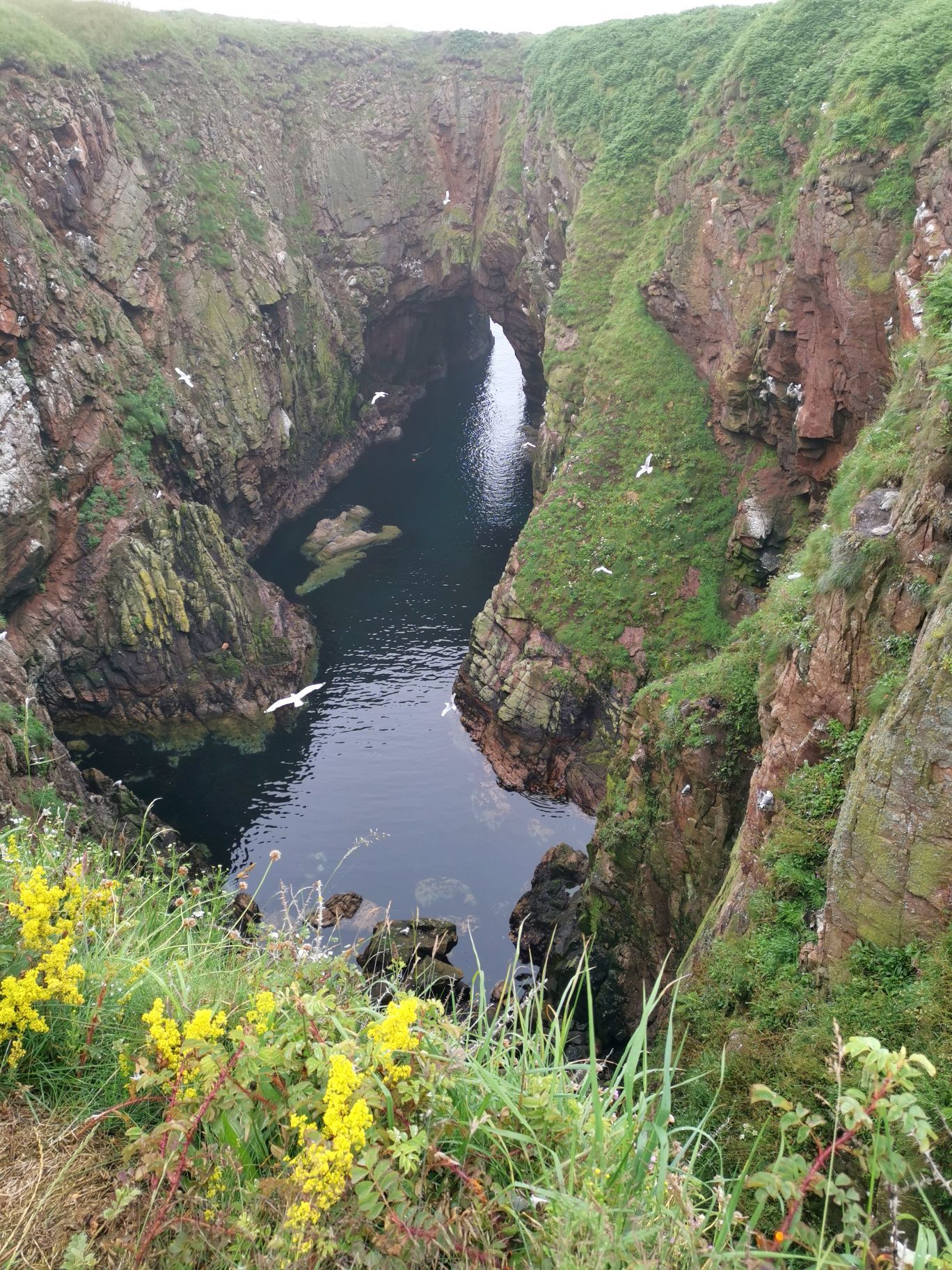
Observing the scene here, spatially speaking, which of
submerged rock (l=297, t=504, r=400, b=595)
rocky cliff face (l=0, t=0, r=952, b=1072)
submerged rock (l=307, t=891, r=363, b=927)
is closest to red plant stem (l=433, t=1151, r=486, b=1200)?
rocky cliff face (l=0, t=0, r=952, b=1072)

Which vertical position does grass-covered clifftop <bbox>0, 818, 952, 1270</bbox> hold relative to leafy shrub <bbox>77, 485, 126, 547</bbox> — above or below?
below

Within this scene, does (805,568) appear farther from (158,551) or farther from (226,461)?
(226,461)

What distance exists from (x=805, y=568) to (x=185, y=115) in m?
54.1

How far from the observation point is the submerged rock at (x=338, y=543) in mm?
51531

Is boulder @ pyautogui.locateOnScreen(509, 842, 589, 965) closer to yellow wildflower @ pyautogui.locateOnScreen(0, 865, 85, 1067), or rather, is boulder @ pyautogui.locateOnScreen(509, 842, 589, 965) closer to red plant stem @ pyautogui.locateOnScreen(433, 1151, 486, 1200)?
yellow wildflower @ pyautogui.locateOnScreen(0, 865, 85, 1067)

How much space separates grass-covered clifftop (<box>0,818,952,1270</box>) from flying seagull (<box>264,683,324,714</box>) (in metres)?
32.7

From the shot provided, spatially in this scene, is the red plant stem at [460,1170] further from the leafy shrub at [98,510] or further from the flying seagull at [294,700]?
the leafy shrub at [98,510]

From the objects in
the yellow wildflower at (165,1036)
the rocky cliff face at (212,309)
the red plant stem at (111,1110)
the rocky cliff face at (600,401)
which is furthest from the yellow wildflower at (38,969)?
the rocky cliff face at (212,309)

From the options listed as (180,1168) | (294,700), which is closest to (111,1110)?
(180,1168)

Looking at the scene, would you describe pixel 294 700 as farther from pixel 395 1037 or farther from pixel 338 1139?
pixel 338 1139

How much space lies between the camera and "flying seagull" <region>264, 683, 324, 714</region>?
3820 centimetres

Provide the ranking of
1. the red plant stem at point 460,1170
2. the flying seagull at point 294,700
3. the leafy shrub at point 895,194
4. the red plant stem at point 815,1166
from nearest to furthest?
1. the red plant stem at point 815,1166
2. the red plant stem at point 460,1170
3. the leafy shrub at point 895,194
4. the flying seagull at point 294,700

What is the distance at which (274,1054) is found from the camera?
13.2 feet

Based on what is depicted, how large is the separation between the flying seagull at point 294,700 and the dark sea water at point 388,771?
688 millimetres
